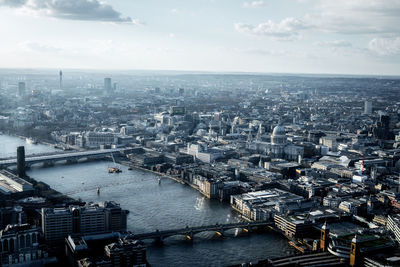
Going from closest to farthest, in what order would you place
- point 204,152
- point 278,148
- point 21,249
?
point 21,249, point 204,152, point 278,148

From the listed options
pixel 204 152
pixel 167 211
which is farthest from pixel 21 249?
pixel 204 152

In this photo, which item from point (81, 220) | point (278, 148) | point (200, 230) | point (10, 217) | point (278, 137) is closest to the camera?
point (81, 220)

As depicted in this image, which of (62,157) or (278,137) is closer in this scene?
(62,157)

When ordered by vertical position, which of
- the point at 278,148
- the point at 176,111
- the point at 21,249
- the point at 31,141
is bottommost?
the point at 31,141

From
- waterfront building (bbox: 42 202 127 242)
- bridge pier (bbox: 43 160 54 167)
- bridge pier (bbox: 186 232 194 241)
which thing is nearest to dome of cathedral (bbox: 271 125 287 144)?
bridge pier (bbox: 43 160 54 167)

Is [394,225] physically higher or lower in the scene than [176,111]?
lower

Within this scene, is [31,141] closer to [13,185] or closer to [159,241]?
[13,185]

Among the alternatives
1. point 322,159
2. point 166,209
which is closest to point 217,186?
point 166,209

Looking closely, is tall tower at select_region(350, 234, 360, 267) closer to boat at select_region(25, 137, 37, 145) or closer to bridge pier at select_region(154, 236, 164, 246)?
bridge pier at select_region(154, 236, 164, 246)
